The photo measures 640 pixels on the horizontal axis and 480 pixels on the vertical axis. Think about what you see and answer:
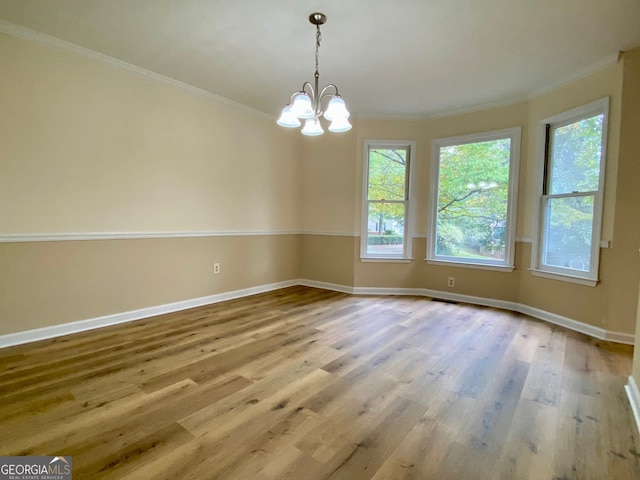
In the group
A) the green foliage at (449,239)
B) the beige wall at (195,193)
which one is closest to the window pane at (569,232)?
the beige wall at (195,193)

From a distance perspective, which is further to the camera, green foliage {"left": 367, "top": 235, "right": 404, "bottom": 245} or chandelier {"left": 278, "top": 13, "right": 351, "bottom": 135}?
green foliage {"left": 367, "top": 235, "right": 404, "bottom": 245}

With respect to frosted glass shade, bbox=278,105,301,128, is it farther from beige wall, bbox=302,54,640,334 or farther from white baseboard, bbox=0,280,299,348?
white baseboard, bbox=0,280,299,348

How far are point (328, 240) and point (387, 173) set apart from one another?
133 centimetres

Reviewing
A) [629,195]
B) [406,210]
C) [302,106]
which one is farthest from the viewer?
[406,210]

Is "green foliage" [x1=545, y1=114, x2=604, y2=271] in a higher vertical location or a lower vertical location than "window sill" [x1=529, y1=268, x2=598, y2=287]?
higher

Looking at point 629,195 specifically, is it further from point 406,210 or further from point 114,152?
point 114,152

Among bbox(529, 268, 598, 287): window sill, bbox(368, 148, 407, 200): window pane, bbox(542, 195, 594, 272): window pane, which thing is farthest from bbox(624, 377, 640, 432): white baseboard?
bbox(368, 148, 407, 200): window pane

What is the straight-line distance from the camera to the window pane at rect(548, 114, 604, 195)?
316 centimetres

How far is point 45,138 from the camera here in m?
2.69

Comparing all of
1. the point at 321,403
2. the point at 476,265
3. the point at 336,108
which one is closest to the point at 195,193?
the point at 336,108

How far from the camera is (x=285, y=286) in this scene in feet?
16.5

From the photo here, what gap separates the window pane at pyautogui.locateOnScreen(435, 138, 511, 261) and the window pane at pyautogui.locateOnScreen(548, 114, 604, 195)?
513 millimetres

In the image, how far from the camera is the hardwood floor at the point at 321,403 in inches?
56.4

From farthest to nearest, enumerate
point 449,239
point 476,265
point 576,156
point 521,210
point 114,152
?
point 449,239 < point 476,265 < point 521,210 < point 576,156 < point 114,152
